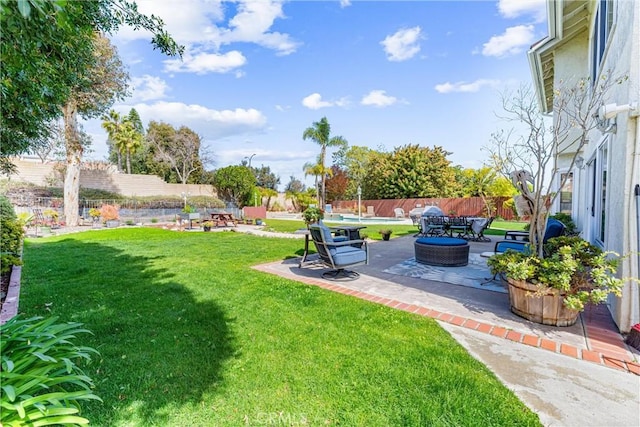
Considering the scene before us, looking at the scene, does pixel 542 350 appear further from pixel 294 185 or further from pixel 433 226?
pixel 294 185

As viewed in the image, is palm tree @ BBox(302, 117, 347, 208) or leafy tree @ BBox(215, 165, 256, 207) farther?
palm tree @ BBox(302, 117, 347, 208)

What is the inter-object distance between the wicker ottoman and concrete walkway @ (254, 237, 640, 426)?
1278 mm

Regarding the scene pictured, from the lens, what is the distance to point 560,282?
329 cm

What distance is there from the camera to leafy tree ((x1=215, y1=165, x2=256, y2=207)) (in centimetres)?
2766

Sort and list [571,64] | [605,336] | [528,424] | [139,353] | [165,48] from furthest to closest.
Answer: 1. [571,64]
2. [605,336]
3. [139,353]
4. [165,48]
5. [528,424]

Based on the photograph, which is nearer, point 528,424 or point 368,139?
point 528,424

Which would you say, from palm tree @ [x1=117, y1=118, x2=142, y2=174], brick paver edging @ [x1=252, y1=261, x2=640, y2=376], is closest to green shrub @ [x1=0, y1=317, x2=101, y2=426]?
brick paver edging @ [x1=252, y1=261, x2=640, y2=376]

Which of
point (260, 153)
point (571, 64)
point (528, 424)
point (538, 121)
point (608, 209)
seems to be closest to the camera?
point (528, 424)

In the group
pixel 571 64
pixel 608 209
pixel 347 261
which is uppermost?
pixel 571 64

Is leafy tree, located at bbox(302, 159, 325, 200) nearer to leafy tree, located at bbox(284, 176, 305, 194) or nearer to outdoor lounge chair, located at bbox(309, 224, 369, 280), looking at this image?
leafy tree, located at bbox(284, 176, 305, 194)

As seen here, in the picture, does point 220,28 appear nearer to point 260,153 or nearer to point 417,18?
point 417,18

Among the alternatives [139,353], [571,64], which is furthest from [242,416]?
[571,64]

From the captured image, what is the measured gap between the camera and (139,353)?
283 cm

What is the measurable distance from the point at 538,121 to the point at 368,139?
3760 centimetres
